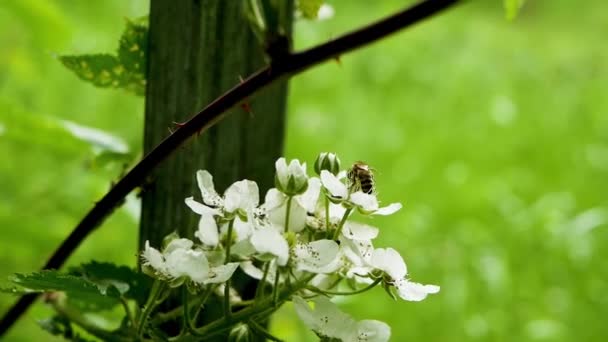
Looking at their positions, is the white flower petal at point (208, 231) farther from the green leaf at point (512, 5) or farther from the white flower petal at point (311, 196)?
the green leaf at point (512, 5)

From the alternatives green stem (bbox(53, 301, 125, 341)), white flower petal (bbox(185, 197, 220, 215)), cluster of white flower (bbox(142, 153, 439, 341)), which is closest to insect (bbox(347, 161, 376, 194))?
cluster of white flower (bbox(142, 153, 439, 341))

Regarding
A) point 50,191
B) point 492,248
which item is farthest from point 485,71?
point 50,191

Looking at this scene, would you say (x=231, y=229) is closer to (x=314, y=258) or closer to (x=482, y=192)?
(x=314, y=258)

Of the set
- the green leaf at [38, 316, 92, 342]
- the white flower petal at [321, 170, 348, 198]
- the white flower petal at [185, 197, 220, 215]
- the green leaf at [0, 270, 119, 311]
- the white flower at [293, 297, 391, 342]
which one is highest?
the white flower petal at [321, 170, 348, 198]

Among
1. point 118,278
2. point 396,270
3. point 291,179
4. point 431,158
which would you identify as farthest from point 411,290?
point 431,158

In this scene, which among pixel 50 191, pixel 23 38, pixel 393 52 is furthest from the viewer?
pixel 393 52

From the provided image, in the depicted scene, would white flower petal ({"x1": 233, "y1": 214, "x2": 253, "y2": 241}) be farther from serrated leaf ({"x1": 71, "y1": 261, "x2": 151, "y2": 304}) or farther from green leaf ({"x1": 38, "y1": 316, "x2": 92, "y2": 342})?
green leaf ({"x1": 38, "y1": 316, "x2": 92, "y2": 342})
